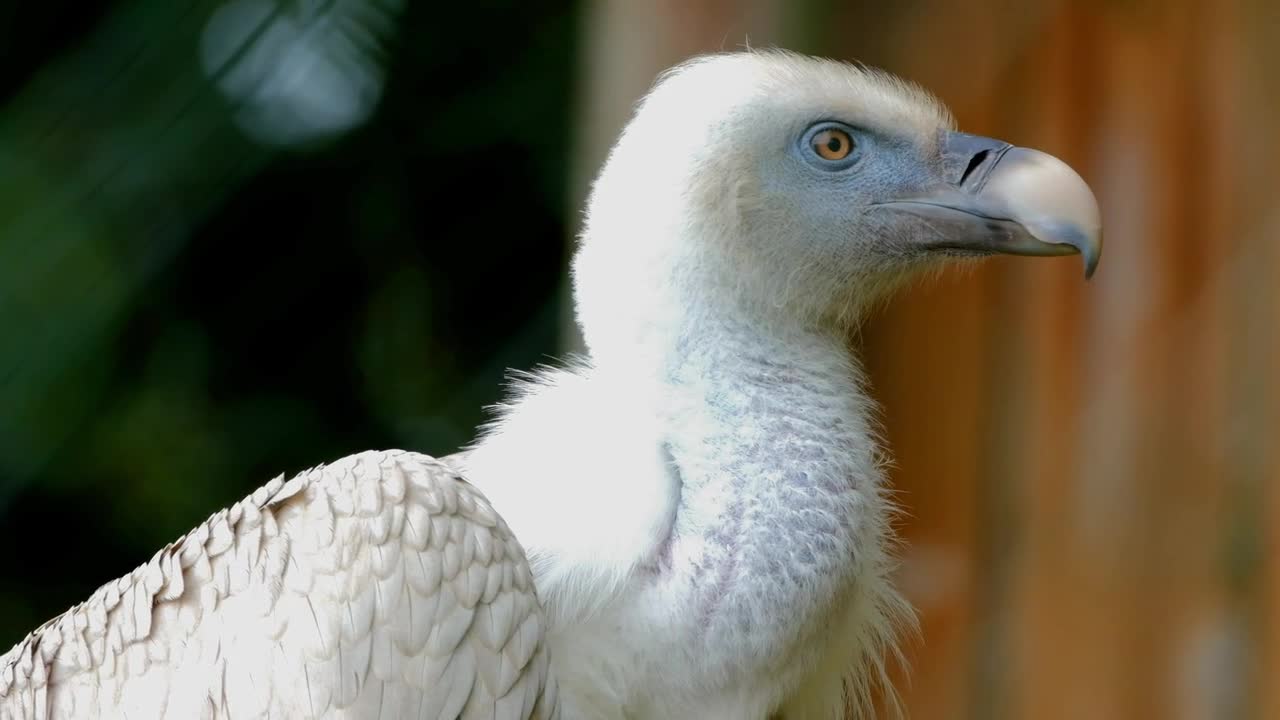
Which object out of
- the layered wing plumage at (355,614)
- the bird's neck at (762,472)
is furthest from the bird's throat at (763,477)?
the layered wing plumage at (355,614)

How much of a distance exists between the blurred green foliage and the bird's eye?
902 millimetres

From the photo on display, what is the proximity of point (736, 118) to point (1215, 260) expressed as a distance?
3.44 ft

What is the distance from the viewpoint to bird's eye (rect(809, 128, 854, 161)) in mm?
2131

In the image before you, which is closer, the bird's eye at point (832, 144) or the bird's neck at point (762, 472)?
the bird's neck at point (762, 472)

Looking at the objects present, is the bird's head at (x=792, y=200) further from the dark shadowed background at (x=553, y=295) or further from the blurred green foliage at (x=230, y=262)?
the blurred green foliage at (x=230, y=262)

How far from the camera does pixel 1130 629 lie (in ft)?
9.21

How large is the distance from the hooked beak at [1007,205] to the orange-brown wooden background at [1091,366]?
0.76 m

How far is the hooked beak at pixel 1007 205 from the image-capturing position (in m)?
1.94

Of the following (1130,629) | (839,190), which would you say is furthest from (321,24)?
(1130,629)

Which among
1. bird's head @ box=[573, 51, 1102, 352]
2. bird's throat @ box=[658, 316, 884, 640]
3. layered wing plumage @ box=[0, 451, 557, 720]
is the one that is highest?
bird's head @ box=[573, 51, 1102, 352]

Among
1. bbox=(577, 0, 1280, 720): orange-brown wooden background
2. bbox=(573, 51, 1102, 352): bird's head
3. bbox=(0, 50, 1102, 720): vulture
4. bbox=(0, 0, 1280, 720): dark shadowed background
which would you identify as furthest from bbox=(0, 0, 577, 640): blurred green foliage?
bbox=(573, 51, 1102, 352): bird's head

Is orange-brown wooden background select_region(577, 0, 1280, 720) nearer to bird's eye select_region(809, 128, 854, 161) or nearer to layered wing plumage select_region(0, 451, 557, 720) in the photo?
bird's eye select_region(809, 128, 854, 161)

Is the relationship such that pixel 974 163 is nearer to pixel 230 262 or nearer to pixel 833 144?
pixel 833 144

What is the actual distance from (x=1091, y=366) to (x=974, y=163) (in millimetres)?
872
